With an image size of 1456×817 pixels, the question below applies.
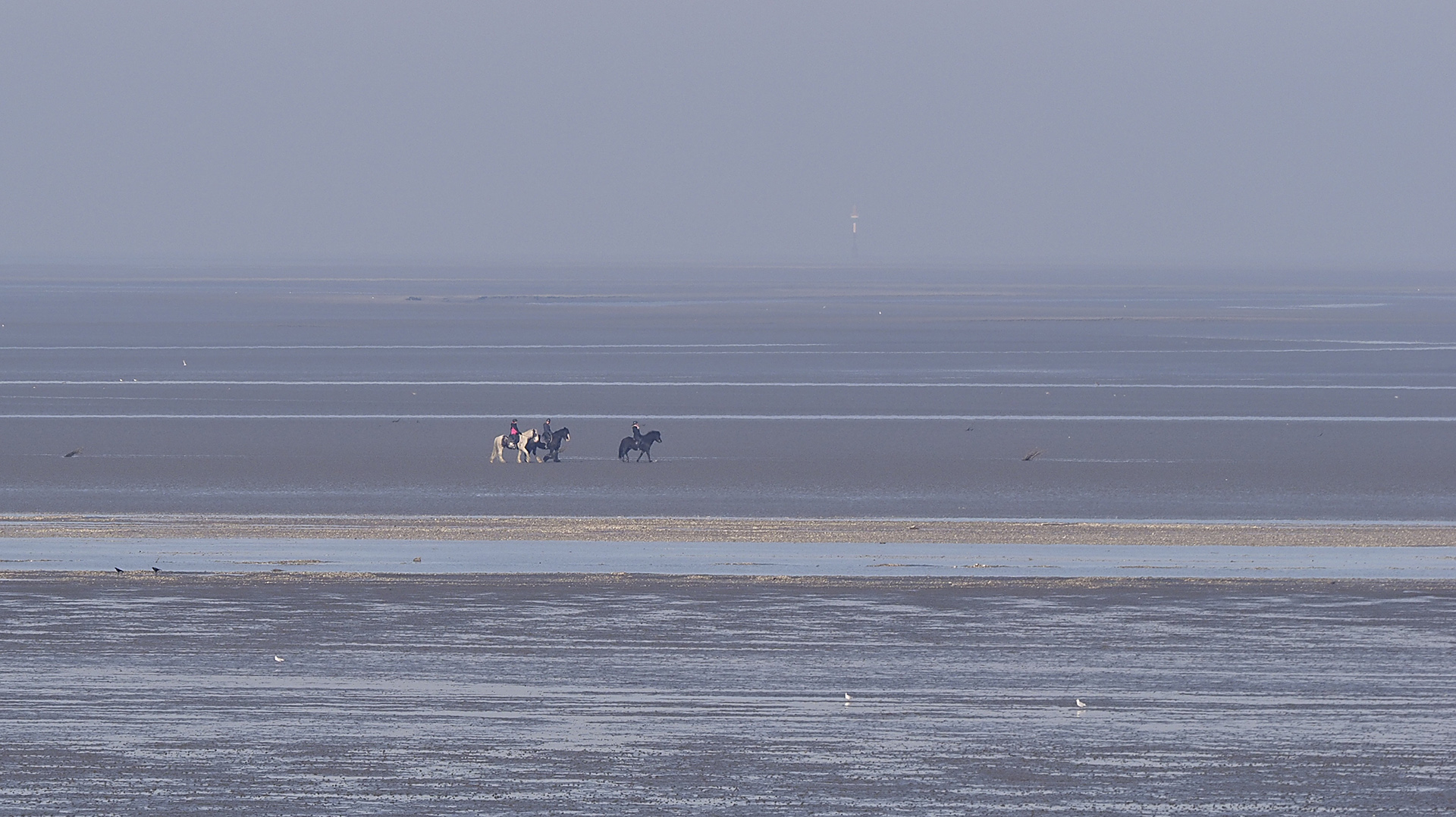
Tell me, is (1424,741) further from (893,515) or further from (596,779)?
(893,515)

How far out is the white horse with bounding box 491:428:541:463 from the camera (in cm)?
2981

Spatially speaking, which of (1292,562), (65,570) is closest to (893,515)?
(1292,562)

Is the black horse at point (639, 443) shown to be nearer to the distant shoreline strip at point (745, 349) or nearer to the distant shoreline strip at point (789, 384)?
the distant shoreline strip at point (789, 384)

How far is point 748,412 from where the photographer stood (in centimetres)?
3925

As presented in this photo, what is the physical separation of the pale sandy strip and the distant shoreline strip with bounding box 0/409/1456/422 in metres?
14.2

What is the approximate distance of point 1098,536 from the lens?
2203cm

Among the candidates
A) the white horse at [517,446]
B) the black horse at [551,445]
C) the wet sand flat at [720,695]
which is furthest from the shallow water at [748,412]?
the wet sand flat at [720,695]

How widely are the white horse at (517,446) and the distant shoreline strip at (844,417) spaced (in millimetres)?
7267

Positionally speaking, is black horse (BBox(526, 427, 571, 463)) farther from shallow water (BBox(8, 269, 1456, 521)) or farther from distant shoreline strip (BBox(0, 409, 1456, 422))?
distant shoreline strip (BBox(0, 409, 1456, 422))

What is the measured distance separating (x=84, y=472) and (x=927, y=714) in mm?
19136

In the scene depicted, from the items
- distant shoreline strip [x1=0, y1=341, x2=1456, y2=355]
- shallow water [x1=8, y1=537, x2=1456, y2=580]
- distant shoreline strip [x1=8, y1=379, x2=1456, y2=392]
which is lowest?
shallow water [x1=8, y1=537, x2=1456, y2=580]

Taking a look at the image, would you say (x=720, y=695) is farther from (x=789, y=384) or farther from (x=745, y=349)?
(x=745, y=349)

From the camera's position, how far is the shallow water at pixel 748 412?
26391mm

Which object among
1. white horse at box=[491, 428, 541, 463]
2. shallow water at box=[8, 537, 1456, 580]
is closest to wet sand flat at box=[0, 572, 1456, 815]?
shallow water at box=[8, 537, 1456, 580]
